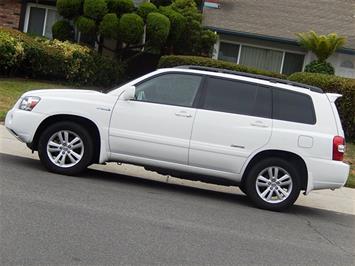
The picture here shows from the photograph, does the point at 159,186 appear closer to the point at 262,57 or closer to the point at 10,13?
the point at 262,57

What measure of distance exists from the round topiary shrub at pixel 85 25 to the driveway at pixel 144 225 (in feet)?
35.4

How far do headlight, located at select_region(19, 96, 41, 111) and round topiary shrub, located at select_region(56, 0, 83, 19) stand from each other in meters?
11.8

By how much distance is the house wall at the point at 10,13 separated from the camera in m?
23.3

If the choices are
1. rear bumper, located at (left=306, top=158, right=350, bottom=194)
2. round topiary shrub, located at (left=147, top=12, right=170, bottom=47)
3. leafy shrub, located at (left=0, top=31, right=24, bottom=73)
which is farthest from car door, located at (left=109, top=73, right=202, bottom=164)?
round topiary shrub, located at (left=147, top=12, right=170, bottom=47)

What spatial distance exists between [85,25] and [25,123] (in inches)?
457

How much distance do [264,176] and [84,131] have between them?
8.43 feet

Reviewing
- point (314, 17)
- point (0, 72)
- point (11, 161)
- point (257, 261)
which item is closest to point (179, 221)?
point (257, 261)

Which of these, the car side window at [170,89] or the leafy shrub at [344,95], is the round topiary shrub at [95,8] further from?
the car side window at [170,89]

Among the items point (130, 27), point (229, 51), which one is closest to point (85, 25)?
point (130, 27)

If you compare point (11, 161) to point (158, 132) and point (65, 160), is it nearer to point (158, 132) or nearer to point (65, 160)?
point (65, 160)

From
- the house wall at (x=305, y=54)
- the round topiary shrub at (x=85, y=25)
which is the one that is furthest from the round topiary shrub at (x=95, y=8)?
the house wall at (x=305, y=54)

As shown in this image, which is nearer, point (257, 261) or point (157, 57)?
point (257, 261)

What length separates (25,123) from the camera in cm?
859

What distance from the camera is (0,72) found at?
17703 mm
